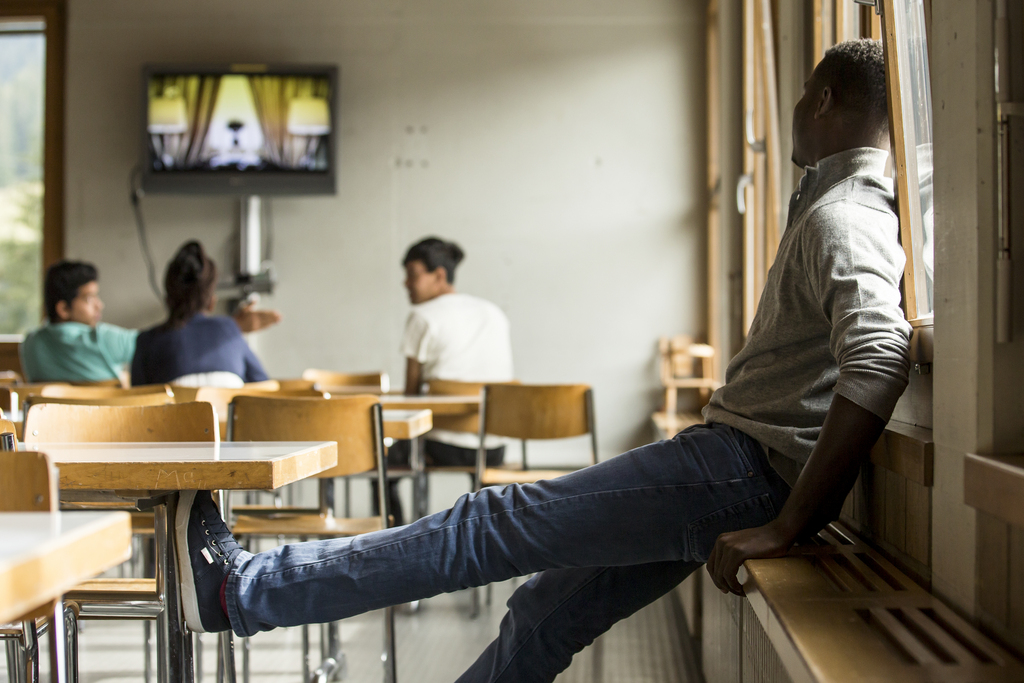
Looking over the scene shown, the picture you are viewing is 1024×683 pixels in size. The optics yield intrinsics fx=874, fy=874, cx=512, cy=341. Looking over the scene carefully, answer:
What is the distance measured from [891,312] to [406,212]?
4.26 metres

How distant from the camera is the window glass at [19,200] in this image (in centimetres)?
541

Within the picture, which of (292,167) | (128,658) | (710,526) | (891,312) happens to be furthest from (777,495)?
(292,167)

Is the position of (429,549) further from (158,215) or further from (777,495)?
(158,215)

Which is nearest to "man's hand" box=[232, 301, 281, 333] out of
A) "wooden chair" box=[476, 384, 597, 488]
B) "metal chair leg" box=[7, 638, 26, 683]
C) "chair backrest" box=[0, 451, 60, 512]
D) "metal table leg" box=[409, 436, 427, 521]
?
Answer: "metal table leg" box=[409, 436, 427, 521]

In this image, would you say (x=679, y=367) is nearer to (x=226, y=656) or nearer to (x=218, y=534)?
(x=226, y=656)

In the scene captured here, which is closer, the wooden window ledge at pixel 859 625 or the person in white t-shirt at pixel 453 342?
the wooden window ledge at pixel 859 625

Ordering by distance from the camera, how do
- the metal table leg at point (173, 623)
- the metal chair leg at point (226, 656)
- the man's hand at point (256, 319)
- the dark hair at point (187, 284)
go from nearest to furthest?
the metal table leg at point (173, 623)
the metal chair leg at point (226, 656)
the dark hair at point (187, 284)
the man's hand at point (256, 319)

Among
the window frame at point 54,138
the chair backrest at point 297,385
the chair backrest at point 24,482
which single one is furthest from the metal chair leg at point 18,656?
the window frame at point 54,138

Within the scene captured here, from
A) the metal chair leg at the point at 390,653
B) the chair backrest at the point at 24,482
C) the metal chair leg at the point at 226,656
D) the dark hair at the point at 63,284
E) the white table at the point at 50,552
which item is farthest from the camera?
the dark hair at the point at 63,284

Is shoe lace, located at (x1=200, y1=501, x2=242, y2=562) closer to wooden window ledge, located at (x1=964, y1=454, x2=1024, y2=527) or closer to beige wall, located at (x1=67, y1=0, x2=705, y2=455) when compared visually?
wooden window ledge, located at (x1=964, y1=454, x2=1024, y2=527)

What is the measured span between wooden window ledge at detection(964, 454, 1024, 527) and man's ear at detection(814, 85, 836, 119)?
0.69m

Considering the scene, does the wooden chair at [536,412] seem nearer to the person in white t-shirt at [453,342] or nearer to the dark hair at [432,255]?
the person in white t-shirt at [453,342]

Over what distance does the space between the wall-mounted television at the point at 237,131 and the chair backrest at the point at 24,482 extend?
4.10m

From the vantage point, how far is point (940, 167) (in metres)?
1.13
